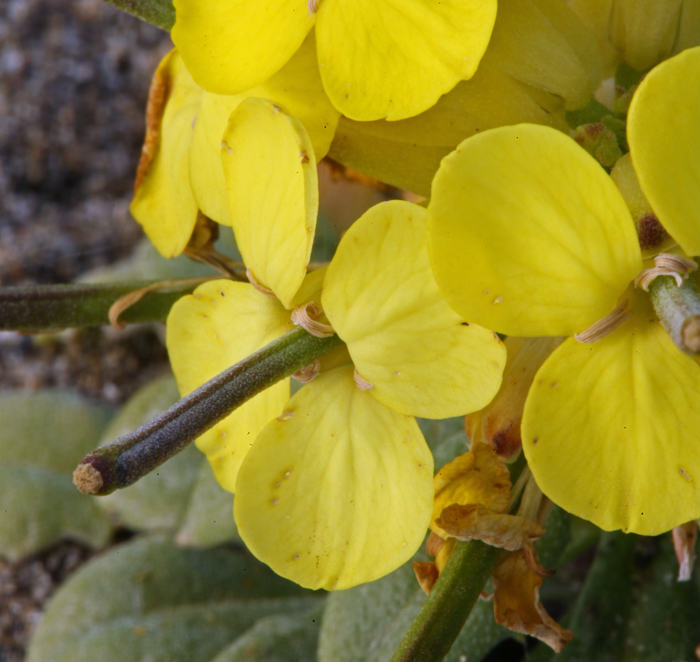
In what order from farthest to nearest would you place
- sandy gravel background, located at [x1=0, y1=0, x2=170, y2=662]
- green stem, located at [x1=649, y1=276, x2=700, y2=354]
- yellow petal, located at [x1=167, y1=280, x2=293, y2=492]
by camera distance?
sandy gravel background, located at [x1=0, y1=0, x2=170, y2=662] < yellow petal, located at [x1=167, y1=280, x2=293, y2=492] < green stem, located at [x1=649, y1=276, x2=700, y2=354]

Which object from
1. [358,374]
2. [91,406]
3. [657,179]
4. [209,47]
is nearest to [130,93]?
[91,406]

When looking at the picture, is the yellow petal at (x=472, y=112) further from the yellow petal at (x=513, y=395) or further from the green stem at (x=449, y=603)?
the green stem at (x=449, y=603)

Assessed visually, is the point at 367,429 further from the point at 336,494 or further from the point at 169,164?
the point at 169,164

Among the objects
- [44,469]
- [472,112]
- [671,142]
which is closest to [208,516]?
[44,469]

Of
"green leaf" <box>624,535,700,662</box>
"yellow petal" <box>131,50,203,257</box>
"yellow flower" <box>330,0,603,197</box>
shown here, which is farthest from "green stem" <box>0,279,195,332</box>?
"green leaf" <box>624,535,700,662</box>

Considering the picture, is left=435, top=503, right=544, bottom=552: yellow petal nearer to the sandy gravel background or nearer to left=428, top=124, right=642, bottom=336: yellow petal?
left=428, top=124, right=642, bottom=336: yellow petal

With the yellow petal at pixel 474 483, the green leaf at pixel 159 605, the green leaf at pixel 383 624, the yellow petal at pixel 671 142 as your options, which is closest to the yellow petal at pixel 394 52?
the yellow petal at pixel 671 142
